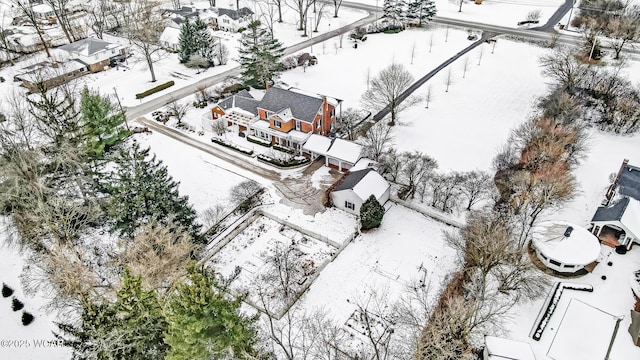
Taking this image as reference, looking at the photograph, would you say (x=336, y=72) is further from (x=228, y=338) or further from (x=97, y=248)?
(x=228, y=338)

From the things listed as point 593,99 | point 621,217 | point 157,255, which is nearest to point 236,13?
point 593,99

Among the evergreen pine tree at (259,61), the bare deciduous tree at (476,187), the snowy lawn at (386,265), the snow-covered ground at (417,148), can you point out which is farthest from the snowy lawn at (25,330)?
the evergreen pine tree at (259,61)

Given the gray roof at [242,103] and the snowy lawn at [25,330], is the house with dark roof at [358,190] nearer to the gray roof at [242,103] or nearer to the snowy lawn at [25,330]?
the gray roof at [242,103]

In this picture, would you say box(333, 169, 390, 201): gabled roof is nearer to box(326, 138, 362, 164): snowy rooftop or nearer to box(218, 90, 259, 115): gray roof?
box(326, 138, 362, 164): snowy rooftop

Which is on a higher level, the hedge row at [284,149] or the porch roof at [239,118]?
the porch roof at [239,118]

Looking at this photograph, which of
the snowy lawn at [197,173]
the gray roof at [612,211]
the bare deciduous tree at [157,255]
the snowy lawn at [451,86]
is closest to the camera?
the bare deciduous tree at [157,255]

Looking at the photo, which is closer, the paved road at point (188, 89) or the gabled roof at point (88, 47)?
the paved road at point (188, 89)

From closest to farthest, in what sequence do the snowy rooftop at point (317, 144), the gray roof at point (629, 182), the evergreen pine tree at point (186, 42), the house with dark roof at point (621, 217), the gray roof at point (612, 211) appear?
the house with dark roof at point (621, 217) → the gray roof at point (612, 211) → the gray roof at point (629, 182) → the snowy rooftop at point (317, 144) → the evergreen pine tree at point (186, 42)
